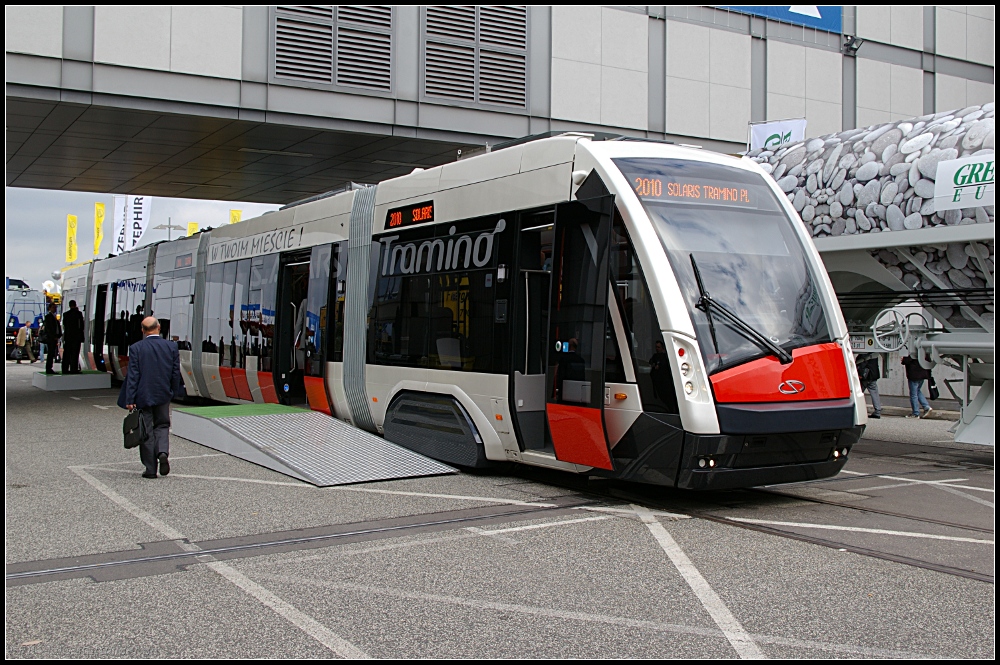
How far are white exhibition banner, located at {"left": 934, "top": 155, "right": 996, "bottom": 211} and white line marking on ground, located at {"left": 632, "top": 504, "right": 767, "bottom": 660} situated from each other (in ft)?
17.8

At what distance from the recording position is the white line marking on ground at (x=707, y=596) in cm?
463

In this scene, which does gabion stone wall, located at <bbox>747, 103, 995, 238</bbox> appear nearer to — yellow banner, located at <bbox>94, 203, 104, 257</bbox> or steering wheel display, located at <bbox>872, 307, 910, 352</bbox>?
steering wheel display, located at <bbox>872, 307, 910, 352</bbox>

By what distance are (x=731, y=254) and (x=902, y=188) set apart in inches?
162

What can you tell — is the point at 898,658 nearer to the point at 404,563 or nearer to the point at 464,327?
the point at 404,563

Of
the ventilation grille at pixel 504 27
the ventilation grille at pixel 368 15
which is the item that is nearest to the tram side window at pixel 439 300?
the ventilation grille at pixel 368 15

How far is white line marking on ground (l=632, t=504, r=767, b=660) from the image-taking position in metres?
4.63

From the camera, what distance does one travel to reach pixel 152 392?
386 inches

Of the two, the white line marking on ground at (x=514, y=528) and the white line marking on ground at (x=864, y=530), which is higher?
the white line marking on ground at (x=864, y=530)

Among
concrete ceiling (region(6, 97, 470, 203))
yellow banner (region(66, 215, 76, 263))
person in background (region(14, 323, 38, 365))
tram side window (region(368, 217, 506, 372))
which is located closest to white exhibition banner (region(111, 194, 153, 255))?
person in background (region(14, 323, 38, 365))

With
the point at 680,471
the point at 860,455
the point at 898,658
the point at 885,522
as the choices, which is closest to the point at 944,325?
the point at 860,455

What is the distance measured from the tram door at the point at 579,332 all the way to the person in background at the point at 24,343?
1450 inches

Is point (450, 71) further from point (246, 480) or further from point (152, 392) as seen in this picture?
point (246, 480)

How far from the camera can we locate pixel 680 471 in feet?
25.0

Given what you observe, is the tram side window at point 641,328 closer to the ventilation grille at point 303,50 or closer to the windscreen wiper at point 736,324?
the windscreen wiper at point 736,324
